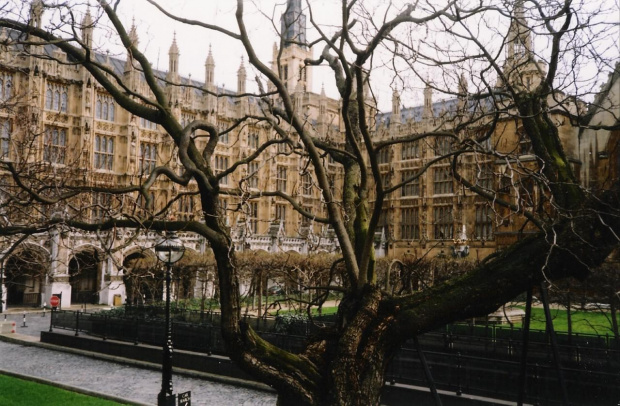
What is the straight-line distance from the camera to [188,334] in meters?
16.2

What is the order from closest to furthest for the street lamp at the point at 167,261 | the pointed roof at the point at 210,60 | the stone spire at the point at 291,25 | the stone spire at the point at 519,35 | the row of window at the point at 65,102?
the stone spire at the point at 291,25, the stone spire at the point at 519,35, the street lamp at the point at 167,261, the row of window at the point at 65,102, the pointed roof at the point at 210,60

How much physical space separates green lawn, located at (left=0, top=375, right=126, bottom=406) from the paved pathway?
0.61 meters

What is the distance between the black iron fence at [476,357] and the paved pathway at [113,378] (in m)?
1.54

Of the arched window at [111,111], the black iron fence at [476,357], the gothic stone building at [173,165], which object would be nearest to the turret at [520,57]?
the black iron fence at [476,357]

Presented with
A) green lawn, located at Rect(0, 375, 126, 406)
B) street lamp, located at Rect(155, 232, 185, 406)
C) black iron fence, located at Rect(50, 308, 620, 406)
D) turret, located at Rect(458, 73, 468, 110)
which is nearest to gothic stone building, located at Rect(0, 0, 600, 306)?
black iron fence, located at Rect(50, 308, 620, 406)

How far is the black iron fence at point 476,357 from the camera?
10.6 m

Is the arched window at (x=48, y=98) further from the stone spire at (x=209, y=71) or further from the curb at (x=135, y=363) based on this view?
the curb at (x=135, y=363)

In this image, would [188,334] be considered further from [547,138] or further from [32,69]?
[32,69]

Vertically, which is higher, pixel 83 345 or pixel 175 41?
pixel 175 41

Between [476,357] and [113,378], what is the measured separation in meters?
8.25

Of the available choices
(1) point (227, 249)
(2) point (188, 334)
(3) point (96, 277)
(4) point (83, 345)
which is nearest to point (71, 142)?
(3) point (96, 277)

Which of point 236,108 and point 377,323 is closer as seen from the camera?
point 377,323

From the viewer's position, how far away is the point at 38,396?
11.4 m

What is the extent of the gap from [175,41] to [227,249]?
38.5m
